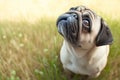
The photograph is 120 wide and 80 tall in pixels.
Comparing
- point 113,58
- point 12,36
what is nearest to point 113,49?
point 113,58

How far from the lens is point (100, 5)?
5.95 ft

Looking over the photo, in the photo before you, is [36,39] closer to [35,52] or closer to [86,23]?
[35,52]

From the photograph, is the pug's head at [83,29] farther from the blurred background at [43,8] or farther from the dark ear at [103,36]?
the blurred background at [43,8]

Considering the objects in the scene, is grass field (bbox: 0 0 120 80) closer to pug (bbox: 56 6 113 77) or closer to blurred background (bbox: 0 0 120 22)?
blurred background (bbox: 0 0 120 22)

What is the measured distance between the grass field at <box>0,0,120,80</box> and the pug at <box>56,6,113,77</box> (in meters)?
0.15

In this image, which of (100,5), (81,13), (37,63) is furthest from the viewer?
(100,5)

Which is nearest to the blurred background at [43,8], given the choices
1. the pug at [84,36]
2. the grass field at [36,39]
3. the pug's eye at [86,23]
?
the grass field at [36,39]

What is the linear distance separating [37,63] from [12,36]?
19 cm

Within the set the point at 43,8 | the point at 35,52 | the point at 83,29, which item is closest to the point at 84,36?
the point at 83,29

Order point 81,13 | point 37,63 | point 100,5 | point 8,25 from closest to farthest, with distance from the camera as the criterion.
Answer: point 81,13, point 37,63, point 8,25, point 100,5

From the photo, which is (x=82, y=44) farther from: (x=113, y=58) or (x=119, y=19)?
(x=119, y=19)

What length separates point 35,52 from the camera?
1.57 meters

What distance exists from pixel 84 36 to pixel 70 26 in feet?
0.21

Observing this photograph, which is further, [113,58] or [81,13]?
[113,58]
